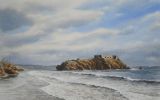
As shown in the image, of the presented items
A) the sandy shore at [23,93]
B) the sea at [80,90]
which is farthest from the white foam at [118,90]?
the sandy shore at [23,93]

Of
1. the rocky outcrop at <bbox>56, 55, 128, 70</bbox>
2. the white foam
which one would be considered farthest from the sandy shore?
the rocky outcrop at <bbox>56, 55, 128, 70</bbox>

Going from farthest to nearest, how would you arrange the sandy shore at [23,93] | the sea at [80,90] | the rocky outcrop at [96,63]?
the rocky outcrop at [96,63]
the sea at [80,90]
the sandy shore at [23,93]

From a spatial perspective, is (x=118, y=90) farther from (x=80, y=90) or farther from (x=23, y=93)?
(x=23, y=93)

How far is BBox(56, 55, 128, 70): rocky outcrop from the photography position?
6398 inches

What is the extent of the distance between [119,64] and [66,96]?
14302cm

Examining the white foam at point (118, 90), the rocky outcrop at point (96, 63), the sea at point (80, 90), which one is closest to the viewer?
the sea at point (80, 90)

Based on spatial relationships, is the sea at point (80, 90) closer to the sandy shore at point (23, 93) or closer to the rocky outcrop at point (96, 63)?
the sandy shore at point (23, 93)

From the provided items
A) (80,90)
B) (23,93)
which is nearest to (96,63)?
(80,90)

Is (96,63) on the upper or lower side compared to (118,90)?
upper

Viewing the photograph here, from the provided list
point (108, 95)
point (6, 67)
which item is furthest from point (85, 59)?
point (108, 95)

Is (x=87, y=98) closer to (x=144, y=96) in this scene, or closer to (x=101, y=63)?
(x=144, y=96)

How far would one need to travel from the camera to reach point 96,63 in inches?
6693

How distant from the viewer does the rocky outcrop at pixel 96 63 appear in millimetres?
162500

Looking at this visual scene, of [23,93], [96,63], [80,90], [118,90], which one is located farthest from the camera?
[96,63]
